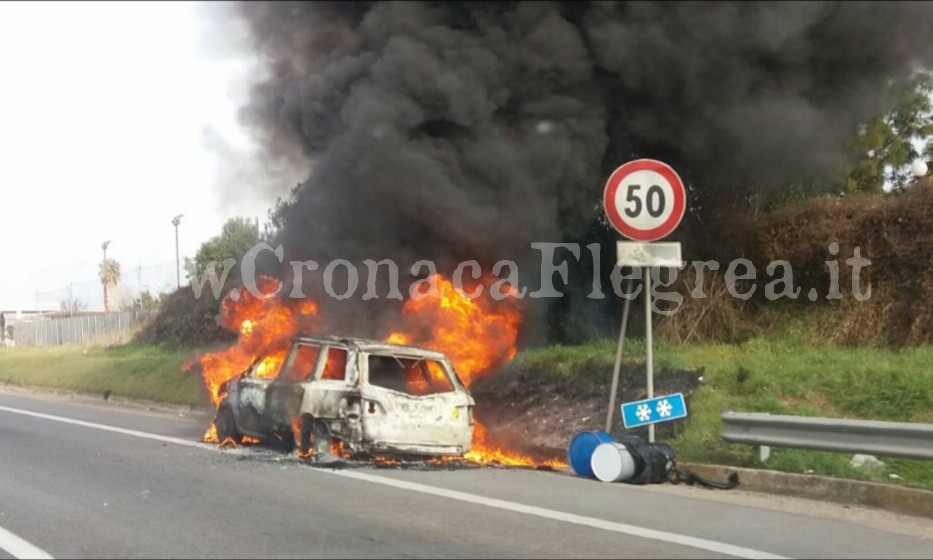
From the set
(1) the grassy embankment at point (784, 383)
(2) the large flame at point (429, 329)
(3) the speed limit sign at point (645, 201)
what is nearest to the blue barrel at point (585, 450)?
(1) the grassy embankment at point (784, 383)

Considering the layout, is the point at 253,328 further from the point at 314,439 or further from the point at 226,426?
the point at 314,439

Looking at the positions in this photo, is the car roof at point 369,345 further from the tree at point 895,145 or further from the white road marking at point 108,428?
the tree at point 895,145

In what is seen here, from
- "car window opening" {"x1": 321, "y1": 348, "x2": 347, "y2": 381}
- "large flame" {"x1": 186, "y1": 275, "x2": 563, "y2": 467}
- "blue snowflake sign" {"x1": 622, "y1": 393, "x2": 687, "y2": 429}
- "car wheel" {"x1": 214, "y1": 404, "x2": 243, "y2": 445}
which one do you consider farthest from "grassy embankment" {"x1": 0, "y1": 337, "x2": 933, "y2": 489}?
"car wheel" {"x1": 214, "y1": 404, "x2": 243, "y2": 445}

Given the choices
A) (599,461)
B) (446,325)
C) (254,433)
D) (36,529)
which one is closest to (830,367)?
(599,461)

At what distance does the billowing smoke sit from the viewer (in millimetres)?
12117

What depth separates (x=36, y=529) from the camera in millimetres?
6660

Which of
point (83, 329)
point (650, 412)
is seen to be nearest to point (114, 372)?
point (83, 329)

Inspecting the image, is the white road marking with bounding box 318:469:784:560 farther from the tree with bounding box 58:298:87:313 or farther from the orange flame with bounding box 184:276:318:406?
the tree with bounding box 58:298:87:313

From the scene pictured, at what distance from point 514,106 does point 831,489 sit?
715 cm

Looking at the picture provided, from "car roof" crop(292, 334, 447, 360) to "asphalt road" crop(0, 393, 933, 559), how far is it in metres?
1.27

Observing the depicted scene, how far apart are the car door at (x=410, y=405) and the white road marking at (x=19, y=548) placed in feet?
11.5

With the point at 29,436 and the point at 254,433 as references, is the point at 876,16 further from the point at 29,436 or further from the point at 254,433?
the point at 29,436

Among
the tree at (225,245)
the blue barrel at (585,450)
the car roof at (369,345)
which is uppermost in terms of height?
the tree at (225,245)

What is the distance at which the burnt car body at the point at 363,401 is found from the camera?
9.27m
